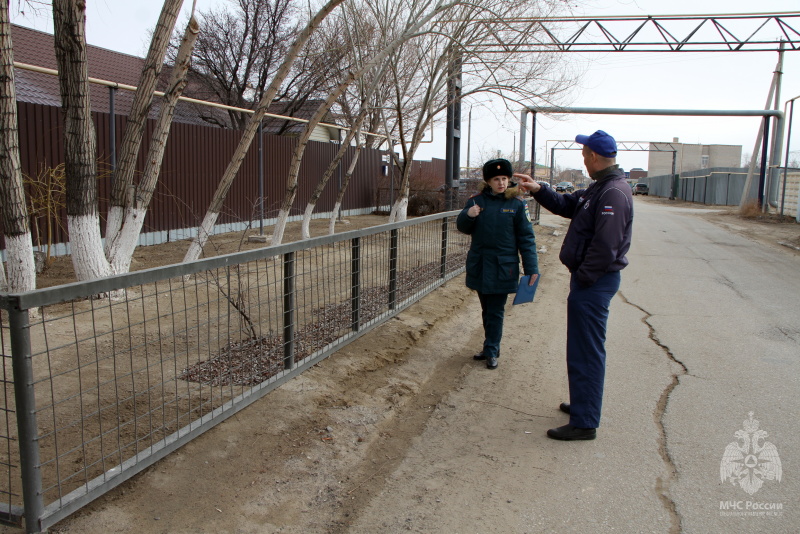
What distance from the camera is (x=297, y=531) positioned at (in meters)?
2.99

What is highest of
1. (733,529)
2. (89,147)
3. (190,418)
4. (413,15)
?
(413,15)

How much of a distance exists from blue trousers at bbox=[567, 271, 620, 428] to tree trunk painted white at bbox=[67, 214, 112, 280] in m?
4.79

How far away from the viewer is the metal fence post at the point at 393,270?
650cm

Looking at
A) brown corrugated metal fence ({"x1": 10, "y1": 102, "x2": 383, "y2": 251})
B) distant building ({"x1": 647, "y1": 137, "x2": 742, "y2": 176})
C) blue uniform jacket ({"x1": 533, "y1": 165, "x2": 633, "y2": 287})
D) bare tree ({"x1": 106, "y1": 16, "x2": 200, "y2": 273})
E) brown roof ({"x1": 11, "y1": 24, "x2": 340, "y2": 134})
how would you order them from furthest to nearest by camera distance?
1. distant building ({"x1": 647, "y1": 137, "x2": 742, "y2": 176})
2. brown roof ({"x1": 11, "y1": 24, "x2": 340, "y2": 134})
3. brown corrugated metal fence ({"x1": 10, "y1": 102, "x2": 383, "y2": 251})
4. bare tree ({"x1": 106, "y1": 16, "x2": 200, "y2": 273})
5. blue uniform jacket ({"x1": 533, "y1": 165, "x2": 633, "y2": 287})

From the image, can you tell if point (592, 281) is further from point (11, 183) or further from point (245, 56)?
point (245, 56)

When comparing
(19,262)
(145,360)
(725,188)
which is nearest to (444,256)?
(145,360)

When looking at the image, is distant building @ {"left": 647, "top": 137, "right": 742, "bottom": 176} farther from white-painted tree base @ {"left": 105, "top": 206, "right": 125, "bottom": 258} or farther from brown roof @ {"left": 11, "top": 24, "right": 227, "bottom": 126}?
white-painted tree base @ {"left": 105, "top": 206, "right": 125, "bottom": 258}

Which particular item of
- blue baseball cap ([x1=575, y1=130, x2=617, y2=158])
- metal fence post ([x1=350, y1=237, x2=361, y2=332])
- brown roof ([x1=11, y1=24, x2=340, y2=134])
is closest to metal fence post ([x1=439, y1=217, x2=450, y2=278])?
metal fence post ([x1=350, y1=237, x2=361, y2=332])

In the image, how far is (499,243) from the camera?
17.3ft

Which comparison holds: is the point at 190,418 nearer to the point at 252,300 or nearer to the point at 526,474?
the point at 526,474

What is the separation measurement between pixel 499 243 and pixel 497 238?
0.15 feet

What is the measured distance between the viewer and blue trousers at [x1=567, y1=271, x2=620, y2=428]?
396cm

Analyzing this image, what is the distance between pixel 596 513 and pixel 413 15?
10.4m

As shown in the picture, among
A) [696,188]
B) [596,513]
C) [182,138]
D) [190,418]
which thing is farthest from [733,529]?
[696,188]
